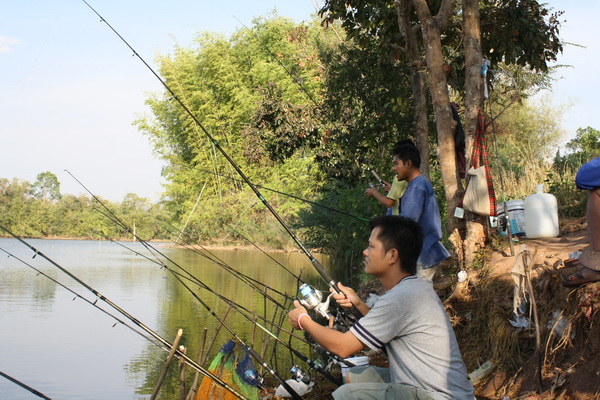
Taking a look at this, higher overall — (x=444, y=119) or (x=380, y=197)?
(x=444, y=119)

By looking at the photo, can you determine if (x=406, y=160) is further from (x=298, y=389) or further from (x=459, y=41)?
(x=459, y=41)

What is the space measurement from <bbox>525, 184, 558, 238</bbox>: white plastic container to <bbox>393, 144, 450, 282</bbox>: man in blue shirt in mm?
2360

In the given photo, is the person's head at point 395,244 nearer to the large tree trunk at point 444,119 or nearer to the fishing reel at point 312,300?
the fishing reel at point 312,300

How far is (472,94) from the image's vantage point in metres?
6.97

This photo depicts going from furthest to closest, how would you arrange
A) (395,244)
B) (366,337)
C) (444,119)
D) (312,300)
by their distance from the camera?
(444,119) → (312,300) → (395,244) → (366,337)

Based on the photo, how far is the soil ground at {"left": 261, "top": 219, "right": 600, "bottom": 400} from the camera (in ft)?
14.3

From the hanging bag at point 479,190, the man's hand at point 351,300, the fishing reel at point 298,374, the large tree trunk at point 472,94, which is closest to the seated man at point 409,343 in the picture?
the man's hand at point 351,300

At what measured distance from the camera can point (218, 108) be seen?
35.9m

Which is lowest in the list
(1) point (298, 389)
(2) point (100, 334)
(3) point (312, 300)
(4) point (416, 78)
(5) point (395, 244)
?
(2) point (100, 334)

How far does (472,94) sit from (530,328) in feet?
8.97

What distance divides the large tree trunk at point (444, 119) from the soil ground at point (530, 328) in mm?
608

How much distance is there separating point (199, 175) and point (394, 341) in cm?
3558

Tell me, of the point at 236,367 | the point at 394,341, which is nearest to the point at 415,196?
the point at 236,367

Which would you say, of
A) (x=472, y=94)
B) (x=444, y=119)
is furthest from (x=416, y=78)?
(x=472, y=94)
